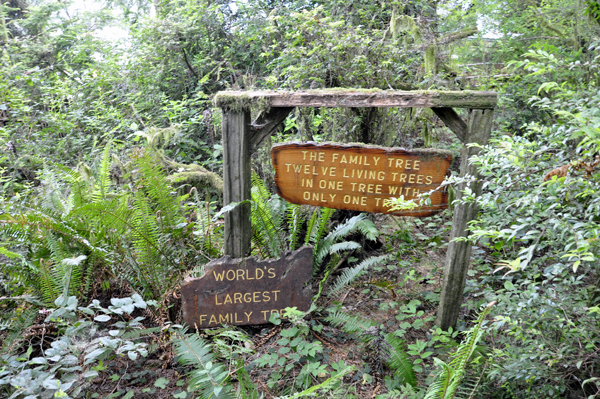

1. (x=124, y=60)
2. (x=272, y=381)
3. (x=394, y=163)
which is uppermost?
(x=124, y=60)

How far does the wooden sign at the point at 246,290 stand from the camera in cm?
298

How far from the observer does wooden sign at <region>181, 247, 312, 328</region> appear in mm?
2977

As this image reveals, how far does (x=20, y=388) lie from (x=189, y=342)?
0.90 m

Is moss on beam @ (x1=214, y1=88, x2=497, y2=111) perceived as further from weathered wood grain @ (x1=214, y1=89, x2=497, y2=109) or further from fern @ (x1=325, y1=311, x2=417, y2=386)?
fern @ (x1=325, y1=311, x2=417, y2=386)

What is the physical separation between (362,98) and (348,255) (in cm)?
187

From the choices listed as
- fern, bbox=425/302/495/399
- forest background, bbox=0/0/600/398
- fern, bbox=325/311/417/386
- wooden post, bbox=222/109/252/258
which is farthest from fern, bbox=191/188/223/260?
fern, bbox=425/302/495/399

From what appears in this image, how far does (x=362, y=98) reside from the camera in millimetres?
2719

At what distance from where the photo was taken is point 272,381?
2.62 m

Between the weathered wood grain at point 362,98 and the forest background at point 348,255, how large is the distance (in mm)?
342

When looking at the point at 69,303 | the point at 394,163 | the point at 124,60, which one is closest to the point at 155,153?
the point at 69,303

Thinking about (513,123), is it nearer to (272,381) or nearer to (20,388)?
(272,381)

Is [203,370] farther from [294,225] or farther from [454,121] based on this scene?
[454,121]

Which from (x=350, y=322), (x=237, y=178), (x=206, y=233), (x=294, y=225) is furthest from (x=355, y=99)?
(x=206, y=233)

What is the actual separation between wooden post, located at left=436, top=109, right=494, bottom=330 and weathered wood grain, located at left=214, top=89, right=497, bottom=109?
106 millimetres
